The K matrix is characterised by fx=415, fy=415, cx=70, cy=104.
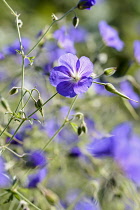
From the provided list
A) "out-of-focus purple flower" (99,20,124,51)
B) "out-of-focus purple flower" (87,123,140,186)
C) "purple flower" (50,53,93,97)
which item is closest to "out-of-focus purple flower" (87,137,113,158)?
"out-of-focus purple flower" (87,123,140,186)

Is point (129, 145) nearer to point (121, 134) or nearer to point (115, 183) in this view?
point (121, 134)

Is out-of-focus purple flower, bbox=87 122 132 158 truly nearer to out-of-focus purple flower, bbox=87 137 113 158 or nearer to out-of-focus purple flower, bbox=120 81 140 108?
out-of-focus purple flower, bbox=87 137 113 158

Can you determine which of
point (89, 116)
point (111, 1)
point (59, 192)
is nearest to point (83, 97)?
point (89, 116)

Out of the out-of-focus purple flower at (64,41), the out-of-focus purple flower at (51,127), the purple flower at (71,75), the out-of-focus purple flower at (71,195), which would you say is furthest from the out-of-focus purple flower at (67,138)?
the purple flower at (71,75)

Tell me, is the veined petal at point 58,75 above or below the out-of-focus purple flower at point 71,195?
above

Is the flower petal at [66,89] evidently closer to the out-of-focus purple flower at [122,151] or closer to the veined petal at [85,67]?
the veined petal at [85,67]
